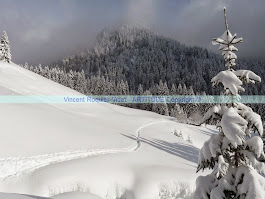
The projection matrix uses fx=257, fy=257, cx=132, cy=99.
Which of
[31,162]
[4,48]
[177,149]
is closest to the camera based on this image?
[31,162]

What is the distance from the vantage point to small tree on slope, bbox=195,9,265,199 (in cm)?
650

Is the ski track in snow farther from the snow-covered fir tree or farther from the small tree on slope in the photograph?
the snow-covered fir tree

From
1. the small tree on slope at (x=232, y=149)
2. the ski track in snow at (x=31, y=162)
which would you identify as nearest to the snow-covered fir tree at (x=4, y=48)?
the ski track in snow at (x=31, y=162)

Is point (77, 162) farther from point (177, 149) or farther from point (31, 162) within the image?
point (177, 149)

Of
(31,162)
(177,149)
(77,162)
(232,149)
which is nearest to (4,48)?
(177,149)

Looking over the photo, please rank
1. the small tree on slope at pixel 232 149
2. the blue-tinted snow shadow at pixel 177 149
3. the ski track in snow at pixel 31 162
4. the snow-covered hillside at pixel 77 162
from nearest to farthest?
the small tree on slope at pixel 232 149 < the snow-covered hillside at pixel 77 162 < the ski track in snow at pixel 31 162 < the blue-tinted snow shadow at pixel 177 149

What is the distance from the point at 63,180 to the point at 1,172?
4.00 metres

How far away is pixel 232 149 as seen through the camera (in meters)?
7.06

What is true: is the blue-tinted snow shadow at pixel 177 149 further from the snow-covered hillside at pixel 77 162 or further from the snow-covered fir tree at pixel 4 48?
the snow-covered fir tree at pixel 4 48

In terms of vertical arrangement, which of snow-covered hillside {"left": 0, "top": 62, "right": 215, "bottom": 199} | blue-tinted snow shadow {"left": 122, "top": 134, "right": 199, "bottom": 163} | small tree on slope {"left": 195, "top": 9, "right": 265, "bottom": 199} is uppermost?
small tree on slope {"left": 195, "top": 9, "right": 265, "bottom": 199}

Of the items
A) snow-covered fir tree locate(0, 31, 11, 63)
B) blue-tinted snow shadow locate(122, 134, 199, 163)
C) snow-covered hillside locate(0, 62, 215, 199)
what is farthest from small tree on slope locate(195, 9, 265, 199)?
snow-covered fir tree locate(0, 31, 11, 63)

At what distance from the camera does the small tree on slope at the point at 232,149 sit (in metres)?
6.50

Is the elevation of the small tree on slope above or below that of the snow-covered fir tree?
below

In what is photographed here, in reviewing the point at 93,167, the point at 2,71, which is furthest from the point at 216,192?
the point at 2,71
